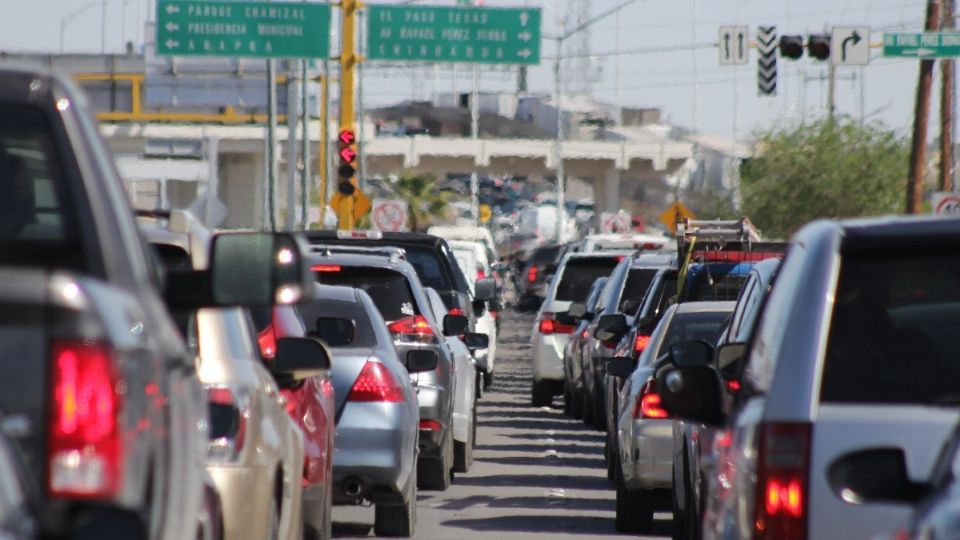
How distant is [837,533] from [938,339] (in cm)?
102

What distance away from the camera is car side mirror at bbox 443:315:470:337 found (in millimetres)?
18078

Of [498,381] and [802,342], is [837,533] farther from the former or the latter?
[498,381]

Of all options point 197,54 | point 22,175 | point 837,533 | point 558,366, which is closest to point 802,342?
point 837,533

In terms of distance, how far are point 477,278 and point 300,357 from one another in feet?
104

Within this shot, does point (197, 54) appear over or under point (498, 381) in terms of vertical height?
over

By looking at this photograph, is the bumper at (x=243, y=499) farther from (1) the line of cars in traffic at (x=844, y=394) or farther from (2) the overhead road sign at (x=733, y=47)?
(2) the overhead road sign at (x=733, y=47)

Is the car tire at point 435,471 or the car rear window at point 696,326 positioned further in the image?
the car tire at point 435,471

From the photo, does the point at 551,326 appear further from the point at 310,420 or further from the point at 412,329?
the point at 310,420

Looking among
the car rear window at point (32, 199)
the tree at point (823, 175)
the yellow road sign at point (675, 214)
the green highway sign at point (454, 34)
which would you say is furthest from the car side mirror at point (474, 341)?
the tree at point (823, 175)

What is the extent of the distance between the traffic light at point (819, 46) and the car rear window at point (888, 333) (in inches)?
1497

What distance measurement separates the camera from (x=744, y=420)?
6.32 m

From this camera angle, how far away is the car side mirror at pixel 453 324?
18078 millimetres

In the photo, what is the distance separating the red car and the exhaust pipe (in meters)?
1.87

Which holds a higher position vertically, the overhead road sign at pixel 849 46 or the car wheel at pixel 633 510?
the overhead road sign at pixel 849 46
